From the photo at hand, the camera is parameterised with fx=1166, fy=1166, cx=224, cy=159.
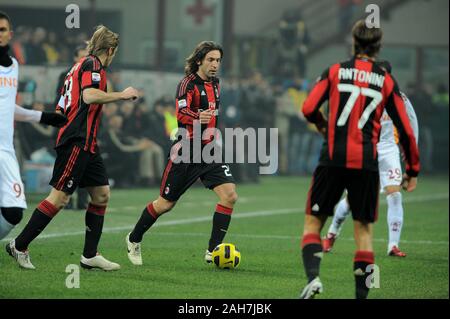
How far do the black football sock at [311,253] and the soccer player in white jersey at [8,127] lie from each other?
218cm

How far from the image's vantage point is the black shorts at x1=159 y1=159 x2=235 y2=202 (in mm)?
A: 11523

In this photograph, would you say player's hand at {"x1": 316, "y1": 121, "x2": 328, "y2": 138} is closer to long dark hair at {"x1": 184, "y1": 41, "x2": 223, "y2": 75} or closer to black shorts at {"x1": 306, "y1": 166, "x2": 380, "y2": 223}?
black shorts at {"x1": 306, "y1": 166, "x2": 380, "y2": 223}

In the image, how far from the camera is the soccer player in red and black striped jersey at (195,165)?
37.8ft

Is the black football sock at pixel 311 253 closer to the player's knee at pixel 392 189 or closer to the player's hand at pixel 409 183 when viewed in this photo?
the player's hand at pixel 409 183

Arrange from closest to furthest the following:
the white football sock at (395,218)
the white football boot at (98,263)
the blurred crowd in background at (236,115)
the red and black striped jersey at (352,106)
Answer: the red and black striped jersey at (352,106), the white football boot at (98,263), the white football sock at (395,218), the blurred crowd in background at (236,115)

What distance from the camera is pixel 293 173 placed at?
2920 centimetres

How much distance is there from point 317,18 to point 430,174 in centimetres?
917

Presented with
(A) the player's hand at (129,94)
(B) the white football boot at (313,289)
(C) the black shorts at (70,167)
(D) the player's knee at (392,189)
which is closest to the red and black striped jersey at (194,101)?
(C) the black shorts at (70,167)

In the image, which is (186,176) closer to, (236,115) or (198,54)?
(198,54)

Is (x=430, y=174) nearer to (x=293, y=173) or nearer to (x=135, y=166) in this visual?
(x=293, y=173)

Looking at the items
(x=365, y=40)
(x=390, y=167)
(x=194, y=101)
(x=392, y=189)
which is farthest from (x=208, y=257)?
(x=365, y=40)

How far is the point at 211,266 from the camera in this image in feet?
37.9

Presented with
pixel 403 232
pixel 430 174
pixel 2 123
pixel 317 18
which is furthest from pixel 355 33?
pixel 317 18

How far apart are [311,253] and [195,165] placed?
116 inches
